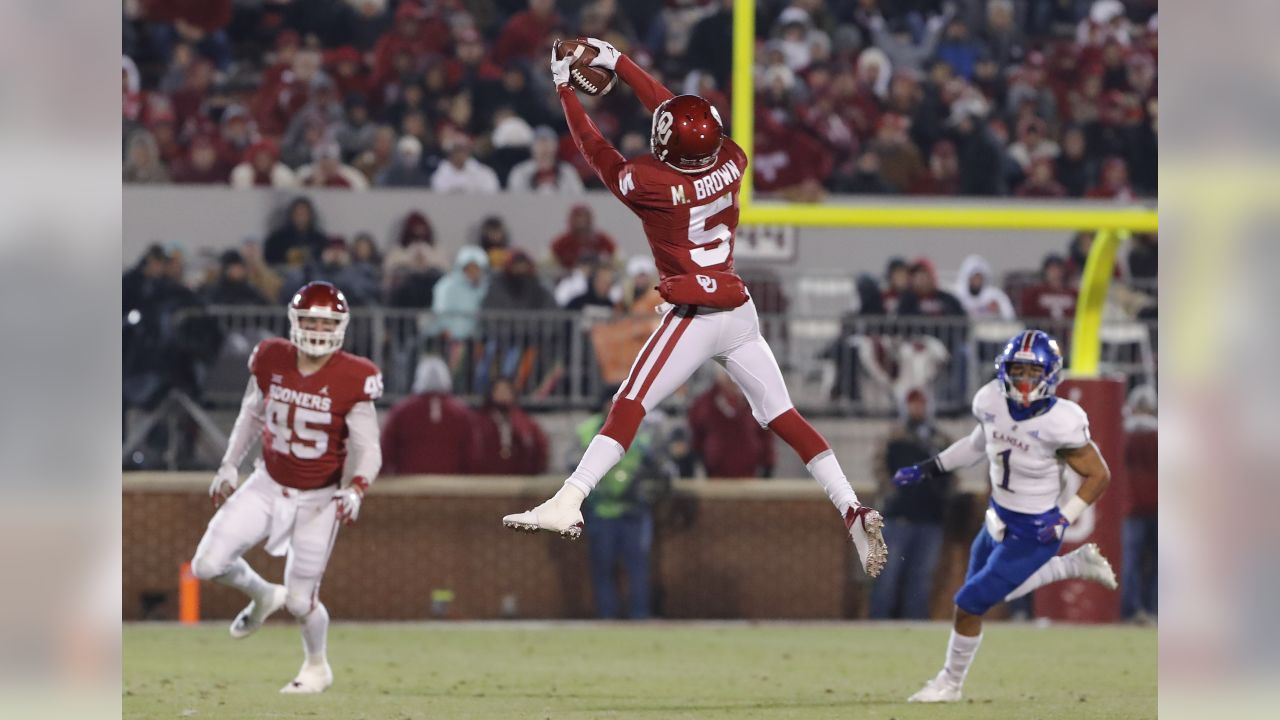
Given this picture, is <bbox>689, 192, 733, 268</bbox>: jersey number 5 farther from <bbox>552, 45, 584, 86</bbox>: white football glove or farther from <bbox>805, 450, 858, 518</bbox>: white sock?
<bbox>805, 450, 858, 518</bbox>: white sock

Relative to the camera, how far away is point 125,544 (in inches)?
465

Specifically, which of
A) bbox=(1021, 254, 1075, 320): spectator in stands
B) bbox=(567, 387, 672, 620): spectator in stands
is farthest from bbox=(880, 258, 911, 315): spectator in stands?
bbox=(567, 387, 672, 620): spectator in stands

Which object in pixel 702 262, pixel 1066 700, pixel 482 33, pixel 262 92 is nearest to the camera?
pixel 702 262

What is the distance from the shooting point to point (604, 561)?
12.1 meters

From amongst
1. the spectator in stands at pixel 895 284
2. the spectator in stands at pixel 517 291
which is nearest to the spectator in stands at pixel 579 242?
the spectator in stands at pixel 517 291

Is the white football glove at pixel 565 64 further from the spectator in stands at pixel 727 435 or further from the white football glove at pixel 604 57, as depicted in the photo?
the spectator in stands at pixel 727 435

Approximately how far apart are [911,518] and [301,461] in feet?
18.6

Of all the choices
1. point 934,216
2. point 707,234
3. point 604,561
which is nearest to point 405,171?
point 604,561

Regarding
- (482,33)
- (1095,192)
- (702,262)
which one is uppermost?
(482,33)

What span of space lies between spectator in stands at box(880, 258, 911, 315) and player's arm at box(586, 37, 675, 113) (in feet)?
20.3

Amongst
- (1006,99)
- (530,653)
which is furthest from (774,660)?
(1006,99)

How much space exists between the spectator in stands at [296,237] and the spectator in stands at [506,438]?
1822 mm

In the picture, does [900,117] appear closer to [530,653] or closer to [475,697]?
[530,653]
